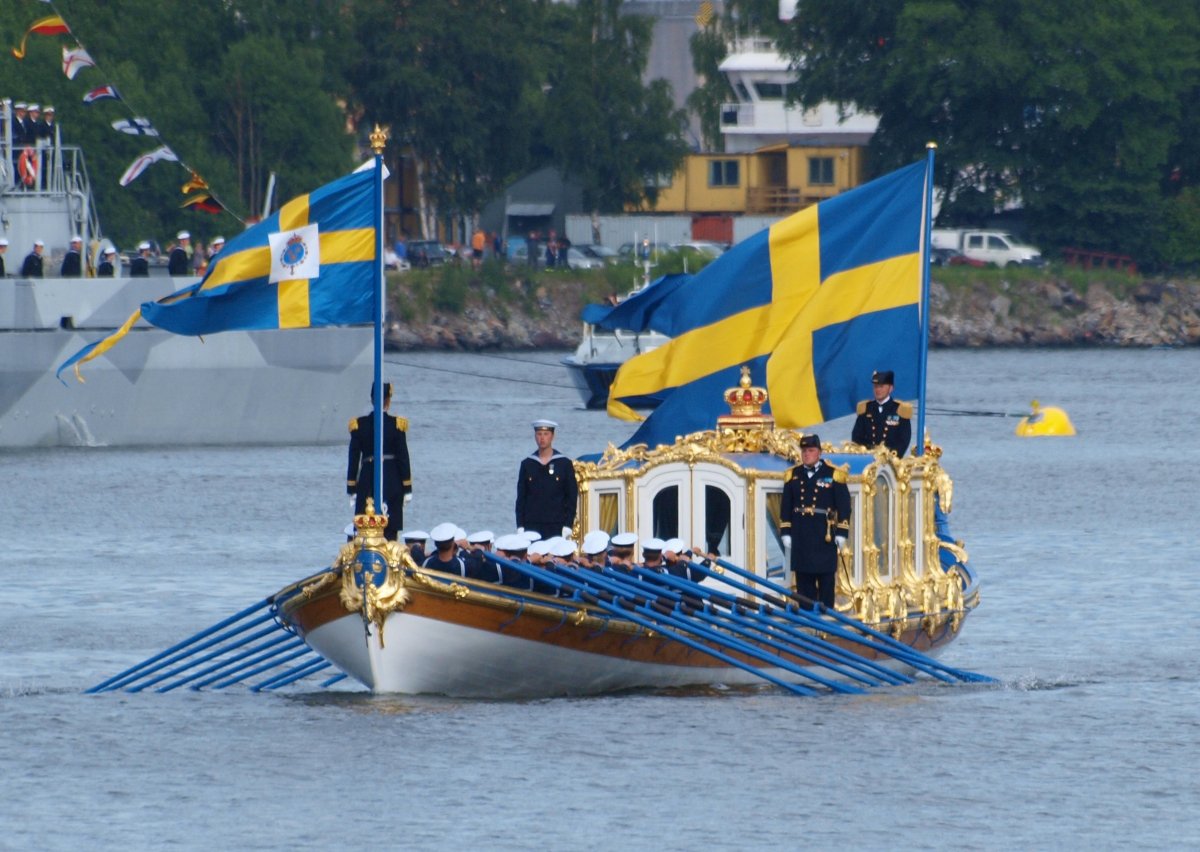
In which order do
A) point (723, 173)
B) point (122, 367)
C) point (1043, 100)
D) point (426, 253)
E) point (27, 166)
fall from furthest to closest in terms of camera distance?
point (723, 173) < point (1043, 100) < point (426, 253) < point (27, 166) < point (122, 367)

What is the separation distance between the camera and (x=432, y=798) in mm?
21234

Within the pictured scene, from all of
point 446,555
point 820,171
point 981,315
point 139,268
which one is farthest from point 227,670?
point 820,171

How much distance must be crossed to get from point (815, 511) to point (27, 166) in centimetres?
3778

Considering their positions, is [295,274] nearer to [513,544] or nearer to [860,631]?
[513,544]

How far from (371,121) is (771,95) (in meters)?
28.0

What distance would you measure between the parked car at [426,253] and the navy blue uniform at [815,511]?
7998cm

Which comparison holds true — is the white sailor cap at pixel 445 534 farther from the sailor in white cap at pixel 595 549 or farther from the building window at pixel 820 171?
the building window at pixel 820 171

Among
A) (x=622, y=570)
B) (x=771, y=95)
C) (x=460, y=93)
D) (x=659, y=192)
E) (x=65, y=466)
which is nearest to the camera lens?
(x=622, y=570)

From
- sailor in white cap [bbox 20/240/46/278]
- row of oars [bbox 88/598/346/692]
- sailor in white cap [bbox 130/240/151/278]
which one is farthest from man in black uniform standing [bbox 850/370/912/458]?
sailor in white cap [bbox 20/240/46/278]

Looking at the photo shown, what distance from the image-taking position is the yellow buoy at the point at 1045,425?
215 feet

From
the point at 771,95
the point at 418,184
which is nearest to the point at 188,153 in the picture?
the point at 418,184

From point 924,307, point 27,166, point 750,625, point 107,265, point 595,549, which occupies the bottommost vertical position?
point 750,625

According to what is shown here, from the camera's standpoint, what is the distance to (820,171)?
120 metres

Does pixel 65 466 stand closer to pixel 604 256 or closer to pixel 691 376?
pixel 691 376
